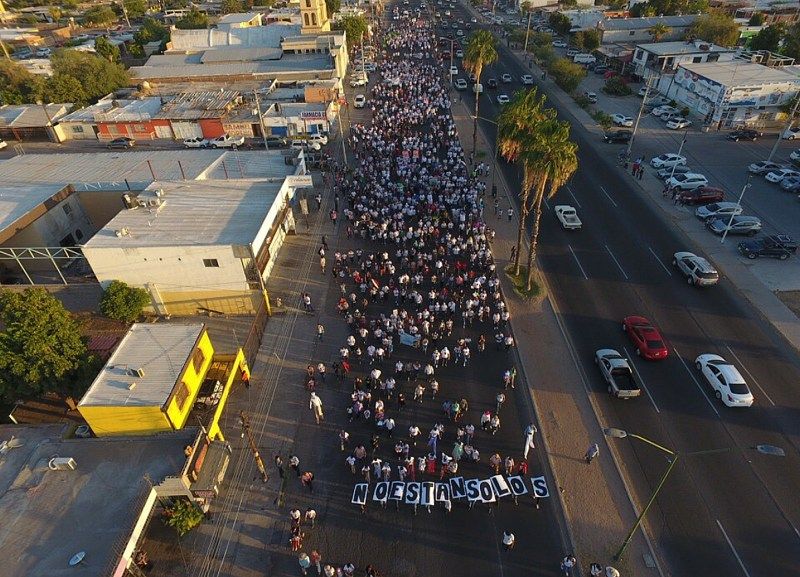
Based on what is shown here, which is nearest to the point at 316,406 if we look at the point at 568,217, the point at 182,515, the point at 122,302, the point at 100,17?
the point at 182,515

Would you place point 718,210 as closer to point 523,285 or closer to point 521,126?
point 523,285

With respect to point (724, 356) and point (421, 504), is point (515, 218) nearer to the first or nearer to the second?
point (724, 356)

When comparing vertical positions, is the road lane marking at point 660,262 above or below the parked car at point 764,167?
below

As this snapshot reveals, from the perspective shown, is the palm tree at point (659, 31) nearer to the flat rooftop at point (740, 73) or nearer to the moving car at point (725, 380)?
the flat rooftop at point (740, 73)

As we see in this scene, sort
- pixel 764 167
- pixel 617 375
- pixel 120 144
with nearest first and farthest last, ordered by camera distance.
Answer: pixel 617 375 → pixel 764 167 → pixel 120 144

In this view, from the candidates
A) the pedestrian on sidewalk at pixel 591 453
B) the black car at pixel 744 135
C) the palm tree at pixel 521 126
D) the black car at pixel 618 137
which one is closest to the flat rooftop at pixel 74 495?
the pedestrian on sidewalk at pixel 591 453

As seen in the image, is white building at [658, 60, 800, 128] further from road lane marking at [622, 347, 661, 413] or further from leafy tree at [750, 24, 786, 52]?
road lane marking at [622, 347, 661, 413]

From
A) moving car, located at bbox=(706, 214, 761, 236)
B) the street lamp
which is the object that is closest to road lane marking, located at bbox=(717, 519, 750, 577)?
the street lamp
